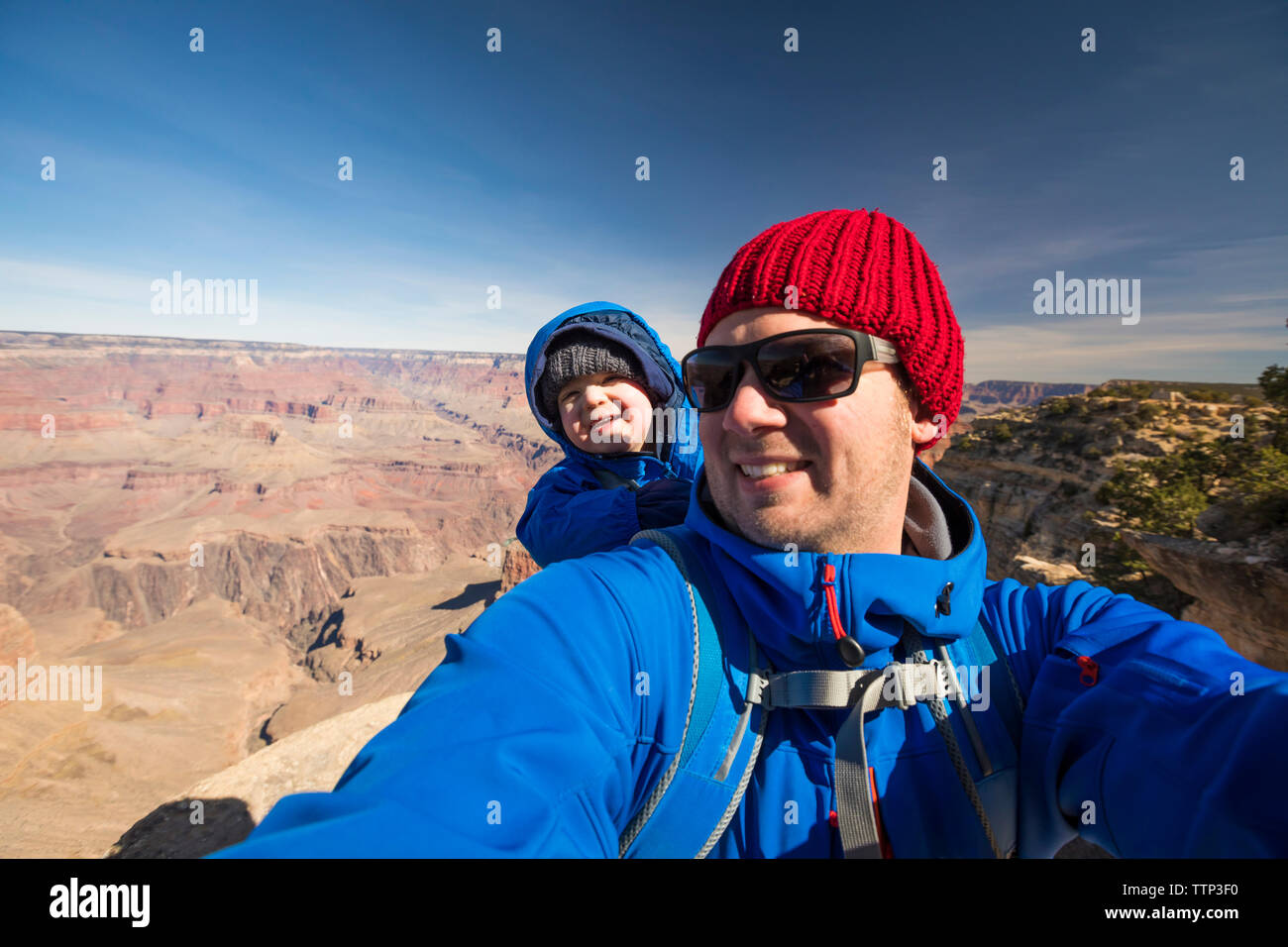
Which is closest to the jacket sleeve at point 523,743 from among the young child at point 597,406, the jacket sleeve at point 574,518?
the jacket sleeve at point 574,518

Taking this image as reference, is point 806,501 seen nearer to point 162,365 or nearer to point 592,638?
point 592,638

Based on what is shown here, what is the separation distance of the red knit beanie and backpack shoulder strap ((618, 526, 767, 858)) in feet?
3.38

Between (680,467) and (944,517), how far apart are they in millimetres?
1908

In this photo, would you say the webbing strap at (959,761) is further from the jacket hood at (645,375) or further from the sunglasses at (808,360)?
the jacket hood at (645,375)

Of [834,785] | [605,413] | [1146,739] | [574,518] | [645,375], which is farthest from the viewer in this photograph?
[645,375]

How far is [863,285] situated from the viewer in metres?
1.61

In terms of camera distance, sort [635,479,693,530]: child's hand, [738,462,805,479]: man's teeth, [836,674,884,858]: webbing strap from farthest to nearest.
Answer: [635,479,693,530]: child's hand → [738,462,805,479]: man's teeth → [836,674,884,858]: webbing strap

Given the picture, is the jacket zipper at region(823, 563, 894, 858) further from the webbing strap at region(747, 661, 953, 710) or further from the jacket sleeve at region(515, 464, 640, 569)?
the jacket sleeve at region(515, 464, 640, 569)

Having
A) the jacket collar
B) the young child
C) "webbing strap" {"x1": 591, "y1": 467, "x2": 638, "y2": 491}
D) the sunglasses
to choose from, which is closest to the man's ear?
the sunglasses

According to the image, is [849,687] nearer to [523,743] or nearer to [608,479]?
[523,743]

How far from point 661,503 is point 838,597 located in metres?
1.21

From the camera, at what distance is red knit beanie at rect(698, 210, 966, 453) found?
1.59 metres

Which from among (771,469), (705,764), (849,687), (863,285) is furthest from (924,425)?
(705,764)

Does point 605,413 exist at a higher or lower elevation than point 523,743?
higher
